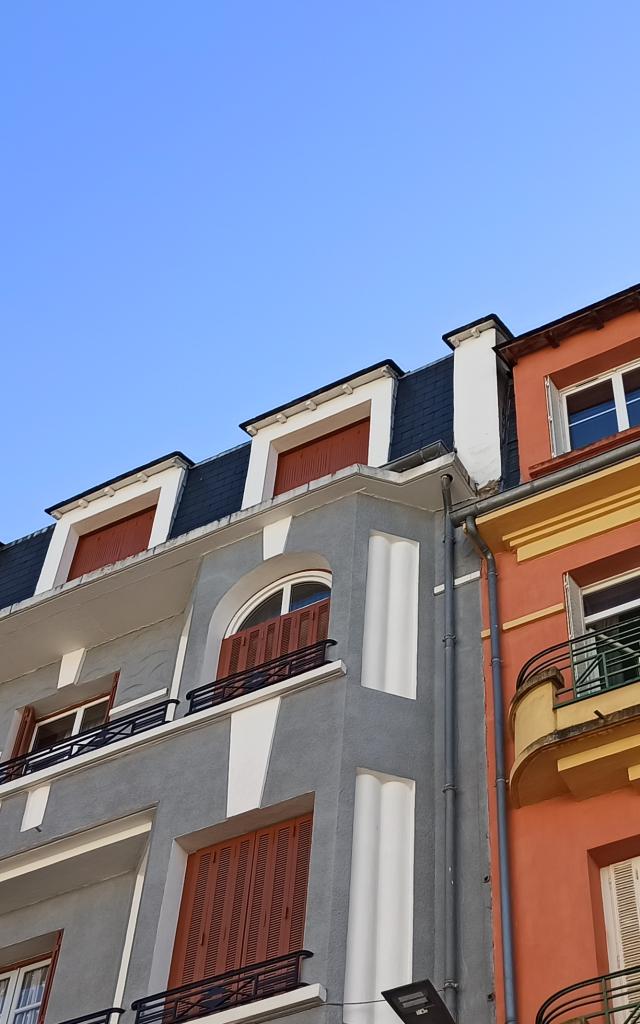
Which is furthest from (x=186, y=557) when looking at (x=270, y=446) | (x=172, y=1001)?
(x=172, y=1001)

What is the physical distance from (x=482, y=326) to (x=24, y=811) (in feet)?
30.8

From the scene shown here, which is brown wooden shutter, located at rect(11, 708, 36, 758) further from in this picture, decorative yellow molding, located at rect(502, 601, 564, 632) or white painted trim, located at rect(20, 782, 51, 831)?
decorative yellow molding, located at rect(502, 601, 564, 632)

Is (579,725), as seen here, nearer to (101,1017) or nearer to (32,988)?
(101,1017)

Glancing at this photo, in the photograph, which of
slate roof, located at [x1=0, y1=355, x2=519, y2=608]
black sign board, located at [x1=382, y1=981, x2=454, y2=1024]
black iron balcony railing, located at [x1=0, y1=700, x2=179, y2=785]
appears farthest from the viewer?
slate roof, located at [x1=0, y1=355, x2=519, y2=608]

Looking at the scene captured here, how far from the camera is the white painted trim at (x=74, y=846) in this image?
16.9 m

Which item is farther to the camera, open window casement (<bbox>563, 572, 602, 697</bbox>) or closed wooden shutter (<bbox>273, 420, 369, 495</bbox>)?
closed wooden shutter (<bbox>273, 420, 369, 495</bbox>)

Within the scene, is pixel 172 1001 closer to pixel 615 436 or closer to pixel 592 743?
pixel 592 743

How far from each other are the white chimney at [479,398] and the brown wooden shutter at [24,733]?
7.13 m

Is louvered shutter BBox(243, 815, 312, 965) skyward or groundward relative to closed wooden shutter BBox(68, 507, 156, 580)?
groundward

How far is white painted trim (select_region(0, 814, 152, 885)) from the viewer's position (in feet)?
55.3

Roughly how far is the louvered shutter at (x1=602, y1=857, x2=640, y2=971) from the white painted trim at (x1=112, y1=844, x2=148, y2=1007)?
201 inches

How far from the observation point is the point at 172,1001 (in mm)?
14633

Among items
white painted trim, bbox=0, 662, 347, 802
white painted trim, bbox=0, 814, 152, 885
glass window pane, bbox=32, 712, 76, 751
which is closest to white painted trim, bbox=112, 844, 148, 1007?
white painted trim, bbox=0, 814, 152, 885

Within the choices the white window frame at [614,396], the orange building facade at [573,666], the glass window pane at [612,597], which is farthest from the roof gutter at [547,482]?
the glass window pane at [612,597]
